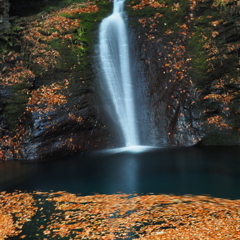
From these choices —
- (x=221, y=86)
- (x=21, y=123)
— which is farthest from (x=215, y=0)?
(x=21, y=123)

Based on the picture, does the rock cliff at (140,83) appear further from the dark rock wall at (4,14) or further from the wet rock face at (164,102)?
the dark rock wall at (4,14)

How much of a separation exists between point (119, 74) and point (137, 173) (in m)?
5.31

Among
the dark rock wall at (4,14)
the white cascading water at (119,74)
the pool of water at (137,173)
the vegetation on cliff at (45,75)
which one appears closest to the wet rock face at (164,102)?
the white cascading water at (119,74)

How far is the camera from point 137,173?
22.4 feet

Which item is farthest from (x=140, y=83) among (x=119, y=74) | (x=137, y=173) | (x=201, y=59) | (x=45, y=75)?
(x=137, y=173)

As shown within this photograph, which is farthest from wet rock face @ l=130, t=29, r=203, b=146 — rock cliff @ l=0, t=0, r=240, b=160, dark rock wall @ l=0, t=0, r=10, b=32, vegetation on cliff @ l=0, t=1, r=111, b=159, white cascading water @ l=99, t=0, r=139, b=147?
dark rock wall @ l=0, t=0, r=10, b=32

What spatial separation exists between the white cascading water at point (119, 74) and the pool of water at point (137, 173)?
141cm

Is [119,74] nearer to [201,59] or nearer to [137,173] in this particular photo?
[201,59]

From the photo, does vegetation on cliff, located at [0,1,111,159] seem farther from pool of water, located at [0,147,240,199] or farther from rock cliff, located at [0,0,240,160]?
pool of water, located at [0,147,240,199]

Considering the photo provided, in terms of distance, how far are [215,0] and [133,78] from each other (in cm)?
554

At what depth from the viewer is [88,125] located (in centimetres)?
956

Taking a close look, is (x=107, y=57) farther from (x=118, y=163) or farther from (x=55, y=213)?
(x=55, y=213)

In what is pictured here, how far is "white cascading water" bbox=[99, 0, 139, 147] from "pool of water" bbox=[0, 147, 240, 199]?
4.63 ft

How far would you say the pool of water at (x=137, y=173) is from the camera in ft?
18.5
